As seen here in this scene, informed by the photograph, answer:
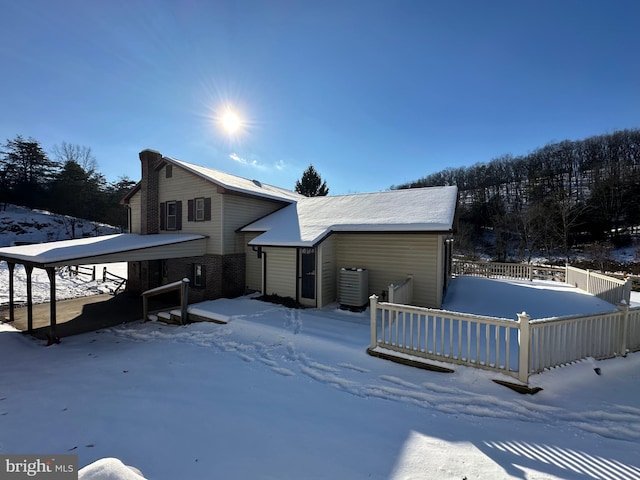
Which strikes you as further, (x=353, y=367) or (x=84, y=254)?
(x=84, y=254)

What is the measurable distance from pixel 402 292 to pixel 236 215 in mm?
8177

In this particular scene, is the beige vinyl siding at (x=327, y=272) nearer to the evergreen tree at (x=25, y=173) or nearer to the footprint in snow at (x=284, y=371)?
the footprint in snow at (x=284, y=371)

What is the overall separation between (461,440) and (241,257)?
10.8 m

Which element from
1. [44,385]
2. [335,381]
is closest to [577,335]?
[335,381]

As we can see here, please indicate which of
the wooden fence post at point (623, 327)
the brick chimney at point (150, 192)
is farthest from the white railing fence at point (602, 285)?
the brick chimney at point (150, 192)

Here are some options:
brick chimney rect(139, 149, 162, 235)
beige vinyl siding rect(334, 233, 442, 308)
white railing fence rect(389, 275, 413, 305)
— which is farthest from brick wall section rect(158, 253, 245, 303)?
white railing fence rect(389, 275, 413, 305)

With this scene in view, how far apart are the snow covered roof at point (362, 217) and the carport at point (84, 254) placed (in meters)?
2.61

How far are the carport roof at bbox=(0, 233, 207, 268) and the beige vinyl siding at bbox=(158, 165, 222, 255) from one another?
0.54 meters

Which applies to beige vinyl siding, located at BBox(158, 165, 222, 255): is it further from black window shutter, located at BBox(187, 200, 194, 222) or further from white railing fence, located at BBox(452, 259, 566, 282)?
white railing fence, located at BBox(452, 259, 566, 282)

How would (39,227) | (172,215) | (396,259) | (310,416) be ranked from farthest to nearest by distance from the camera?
(39,227)
(172,215)
(396,259)
(310,416)

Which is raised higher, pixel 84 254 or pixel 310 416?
pixel 84 254

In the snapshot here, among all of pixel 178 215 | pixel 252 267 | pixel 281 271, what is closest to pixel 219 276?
pixel 252 267

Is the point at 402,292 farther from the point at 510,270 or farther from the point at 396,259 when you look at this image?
the point at 510,270

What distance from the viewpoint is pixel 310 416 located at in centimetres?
406
